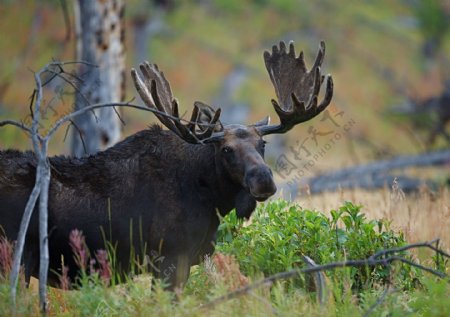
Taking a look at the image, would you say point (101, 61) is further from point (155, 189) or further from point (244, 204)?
point (244, 204)

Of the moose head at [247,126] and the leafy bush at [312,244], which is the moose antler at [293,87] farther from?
the leafy bush at [312,244]

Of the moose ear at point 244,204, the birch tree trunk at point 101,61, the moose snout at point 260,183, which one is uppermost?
the birch tree trunk at point 101,61

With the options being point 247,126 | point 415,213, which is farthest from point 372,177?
point 247,126

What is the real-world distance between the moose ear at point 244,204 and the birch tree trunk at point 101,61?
16.2 feet

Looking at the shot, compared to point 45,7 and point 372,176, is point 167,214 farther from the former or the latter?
point 45,7

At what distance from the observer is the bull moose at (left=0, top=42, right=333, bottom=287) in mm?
6926

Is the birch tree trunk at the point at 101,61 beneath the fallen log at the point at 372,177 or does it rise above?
above

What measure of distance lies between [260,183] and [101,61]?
5959mm

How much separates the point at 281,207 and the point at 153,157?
4.59 feet

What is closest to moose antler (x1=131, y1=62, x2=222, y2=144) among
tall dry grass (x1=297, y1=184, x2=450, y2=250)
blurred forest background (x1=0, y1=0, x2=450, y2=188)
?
tall dry grass (x1=297, y1=184, x2=450, y2=250)

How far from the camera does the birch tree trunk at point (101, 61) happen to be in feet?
39.3

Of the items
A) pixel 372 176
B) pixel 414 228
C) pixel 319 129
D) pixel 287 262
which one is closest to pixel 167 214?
pixel 287 262

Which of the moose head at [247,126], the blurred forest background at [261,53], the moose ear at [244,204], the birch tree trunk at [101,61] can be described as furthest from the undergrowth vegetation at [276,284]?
the blurred forest background at [261,53]

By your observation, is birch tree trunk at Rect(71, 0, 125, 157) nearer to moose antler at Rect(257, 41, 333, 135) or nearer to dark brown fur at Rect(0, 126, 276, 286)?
moose antler at Rect(257, 41, 333, 135)
